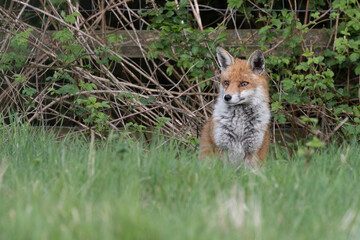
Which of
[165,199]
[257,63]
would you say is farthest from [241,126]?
[165,199]

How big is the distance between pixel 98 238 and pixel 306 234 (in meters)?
1.06

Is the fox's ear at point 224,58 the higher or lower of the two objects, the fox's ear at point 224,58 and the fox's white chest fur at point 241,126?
the higher

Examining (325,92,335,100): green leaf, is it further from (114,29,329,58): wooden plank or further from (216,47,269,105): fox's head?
(216,47,269,105): fox's head

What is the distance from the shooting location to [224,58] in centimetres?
567

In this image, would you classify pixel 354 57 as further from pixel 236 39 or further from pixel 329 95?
pixel 236 39

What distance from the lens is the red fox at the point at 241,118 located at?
5.30 meters

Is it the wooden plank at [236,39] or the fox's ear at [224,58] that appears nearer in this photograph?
the fox's ear at [224,58]

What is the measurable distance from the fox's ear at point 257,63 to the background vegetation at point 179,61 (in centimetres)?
63

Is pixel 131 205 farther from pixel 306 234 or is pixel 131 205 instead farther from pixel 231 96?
pixel 231 96

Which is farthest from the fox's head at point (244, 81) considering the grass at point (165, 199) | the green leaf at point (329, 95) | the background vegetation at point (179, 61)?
the green leaf at point (329, 95)

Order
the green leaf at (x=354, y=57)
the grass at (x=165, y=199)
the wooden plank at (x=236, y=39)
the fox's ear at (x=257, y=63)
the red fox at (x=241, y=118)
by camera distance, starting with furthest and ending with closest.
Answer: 1. the wooden plank at (x=236, y=39)
2. the green leaf at (x=354, y=57)
3. the fox's ear at (x=257, y=63)
4. the red fox at (x=241, y=118)
5. the grass at (x=165, y=199)

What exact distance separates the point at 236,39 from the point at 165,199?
3.61 meters

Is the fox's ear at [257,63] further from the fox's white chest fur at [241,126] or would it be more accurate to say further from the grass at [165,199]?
the grass at [165,199]

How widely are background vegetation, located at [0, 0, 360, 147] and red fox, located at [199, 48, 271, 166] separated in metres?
0.64
